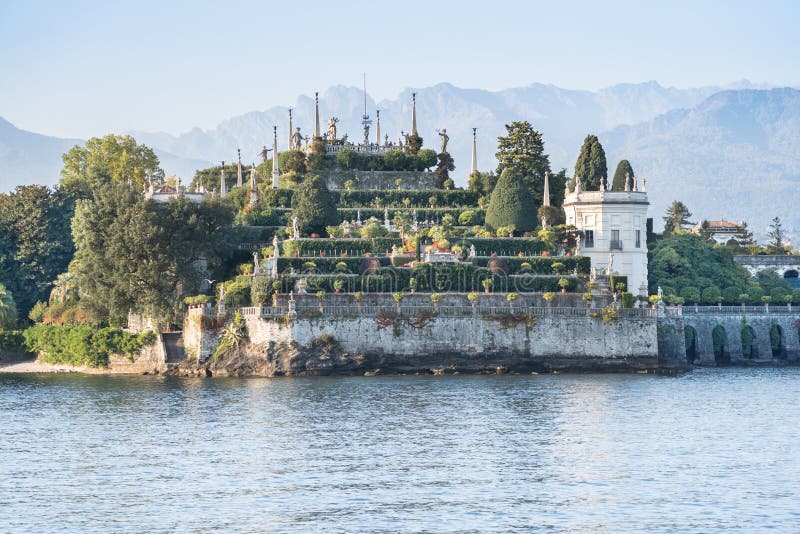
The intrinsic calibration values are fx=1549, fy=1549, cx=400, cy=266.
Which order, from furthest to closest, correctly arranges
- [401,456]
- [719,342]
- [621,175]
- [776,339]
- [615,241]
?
[621,175], [615,241], [776,339], [719,342], [401,456]

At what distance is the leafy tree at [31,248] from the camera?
120 metres

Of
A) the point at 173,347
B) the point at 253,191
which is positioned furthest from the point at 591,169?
the point at 173,347

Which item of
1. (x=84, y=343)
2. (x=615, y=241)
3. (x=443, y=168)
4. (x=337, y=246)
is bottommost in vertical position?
(x=84, y=343)

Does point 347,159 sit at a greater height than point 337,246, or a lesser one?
greater

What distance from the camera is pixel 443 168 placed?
13112 cm

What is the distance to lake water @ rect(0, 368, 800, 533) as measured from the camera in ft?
176

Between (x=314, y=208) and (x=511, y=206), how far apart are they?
14.7m

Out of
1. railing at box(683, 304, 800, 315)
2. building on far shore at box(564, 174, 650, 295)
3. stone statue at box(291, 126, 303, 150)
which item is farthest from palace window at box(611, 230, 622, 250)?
stone statue at box(291, 126, 303, 150)

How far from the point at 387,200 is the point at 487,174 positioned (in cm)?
913

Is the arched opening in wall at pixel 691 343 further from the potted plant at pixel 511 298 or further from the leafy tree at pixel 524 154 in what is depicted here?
the leafy tree at pixel 524 154

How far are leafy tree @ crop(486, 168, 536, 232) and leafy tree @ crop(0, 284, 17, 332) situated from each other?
35679 mm

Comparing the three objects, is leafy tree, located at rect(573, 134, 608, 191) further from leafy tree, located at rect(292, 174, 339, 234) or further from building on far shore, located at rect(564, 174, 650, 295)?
leafy tree, located at rect(292, 174, 339, 234)

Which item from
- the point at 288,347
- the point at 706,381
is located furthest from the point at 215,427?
the point at 706,381

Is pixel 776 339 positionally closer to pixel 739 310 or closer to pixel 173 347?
pixel 739 310
